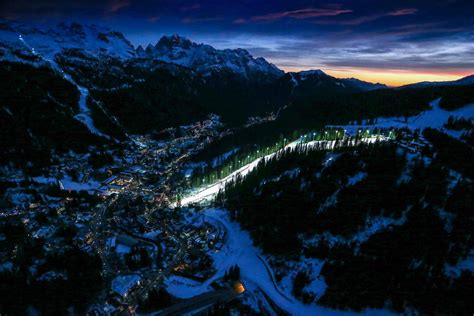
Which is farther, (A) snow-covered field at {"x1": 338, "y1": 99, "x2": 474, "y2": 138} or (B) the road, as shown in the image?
(A) snow-covered field at {"x1": 338, "y1": 99, "x2": 474, "y2": 138}

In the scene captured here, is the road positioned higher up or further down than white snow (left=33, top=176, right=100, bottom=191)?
further down

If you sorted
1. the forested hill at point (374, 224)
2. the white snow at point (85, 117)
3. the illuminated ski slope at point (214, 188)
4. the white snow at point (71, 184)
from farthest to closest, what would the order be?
the white snow at point (85, 117) → the illuminated ski slope at point (214, 188) → the white snow at point (71, 184) → the forested hill at point (374, 224)

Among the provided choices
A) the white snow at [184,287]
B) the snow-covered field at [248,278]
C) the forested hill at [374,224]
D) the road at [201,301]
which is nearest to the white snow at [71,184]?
the forested hill at [374,224]

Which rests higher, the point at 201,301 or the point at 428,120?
the point at 428,120

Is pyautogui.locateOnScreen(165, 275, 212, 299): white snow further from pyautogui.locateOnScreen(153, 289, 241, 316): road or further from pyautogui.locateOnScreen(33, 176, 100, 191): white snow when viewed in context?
pyautogui.locateOnScreen(33, 176, 100, 191): white snow

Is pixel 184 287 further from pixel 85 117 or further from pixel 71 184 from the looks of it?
pixel 85 117

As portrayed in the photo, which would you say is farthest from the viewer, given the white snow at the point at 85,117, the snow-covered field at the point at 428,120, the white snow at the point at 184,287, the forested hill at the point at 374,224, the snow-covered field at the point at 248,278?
the white snow at the point at 85,117

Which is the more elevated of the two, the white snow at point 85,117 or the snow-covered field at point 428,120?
the snow-covered field at point 428,120

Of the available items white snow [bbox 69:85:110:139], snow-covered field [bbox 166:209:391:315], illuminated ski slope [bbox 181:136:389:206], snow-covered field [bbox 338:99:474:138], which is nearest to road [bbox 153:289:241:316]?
snow-covered field [bbox 166:209:391:315]

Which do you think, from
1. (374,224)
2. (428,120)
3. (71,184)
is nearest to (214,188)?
(71,184)

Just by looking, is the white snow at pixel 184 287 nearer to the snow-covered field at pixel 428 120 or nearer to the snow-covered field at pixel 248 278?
the snow-covered field at pixel 248 278

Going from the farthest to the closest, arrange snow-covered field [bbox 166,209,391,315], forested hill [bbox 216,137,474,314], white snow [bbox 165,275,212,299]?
white snow [bbox 165,275,212,299] < snow-covered field [bbox 166,209,391,315] < forested hill [bbox 216,137,474,314]

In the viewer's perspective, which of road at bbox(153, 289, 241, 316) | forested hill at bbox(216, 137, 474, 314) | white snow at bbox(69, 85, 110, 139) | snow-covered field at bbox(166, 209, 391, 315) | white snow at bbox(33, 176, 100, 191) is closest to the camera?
road at bbox(153, 289, 241, 316)
